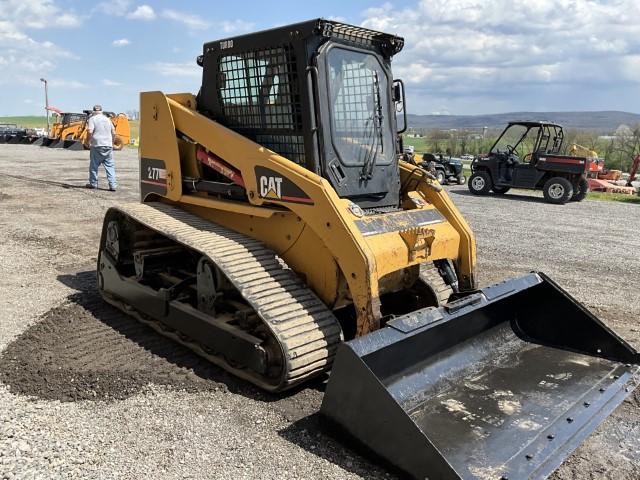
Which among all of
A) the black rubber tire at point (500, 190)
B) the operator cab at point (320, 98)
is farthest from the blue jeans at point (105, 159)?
the black rubber tire at point (500, 190)

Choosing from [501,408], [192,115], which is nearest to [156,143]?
[192,115]

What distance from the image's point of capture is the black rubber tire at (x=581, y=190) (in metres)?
15.4

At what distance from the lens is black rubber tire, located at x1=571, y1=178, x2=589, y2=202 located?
15.4 metres

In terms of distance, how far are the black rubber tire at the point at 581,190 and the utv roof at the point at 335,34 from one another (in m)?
12.4

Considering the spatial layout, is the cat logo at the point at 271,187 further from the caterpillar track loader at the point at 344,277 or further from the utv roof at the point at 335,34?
the utv roof at the point at 335,34

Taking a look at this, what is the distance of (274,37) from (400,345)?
241 cm

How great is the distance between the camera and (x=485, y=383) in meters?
3.87

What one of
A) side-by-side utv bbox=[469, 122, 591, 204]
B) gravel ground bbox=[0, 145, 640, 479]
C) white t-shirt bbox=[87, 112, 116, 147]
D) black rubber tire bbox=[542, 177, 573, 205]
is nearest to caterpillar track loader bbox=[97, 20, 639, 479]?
gravel ground bbox=[0, 145, 640, 479]

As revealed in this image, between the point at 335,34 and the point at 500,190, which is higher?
the point at 335,34

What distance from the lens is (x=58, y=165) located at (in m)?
19.4

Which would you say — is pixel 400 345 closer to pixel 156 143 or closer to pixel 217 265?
pixel 217 265

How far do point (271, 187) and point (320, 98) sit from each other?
726 millimetres

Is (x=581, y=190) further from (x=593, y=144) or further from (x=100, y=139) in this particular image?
(x=593, y=144)

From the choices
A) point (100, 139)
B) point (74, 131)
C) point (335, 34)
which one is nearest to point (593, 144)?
point (74, 131)
